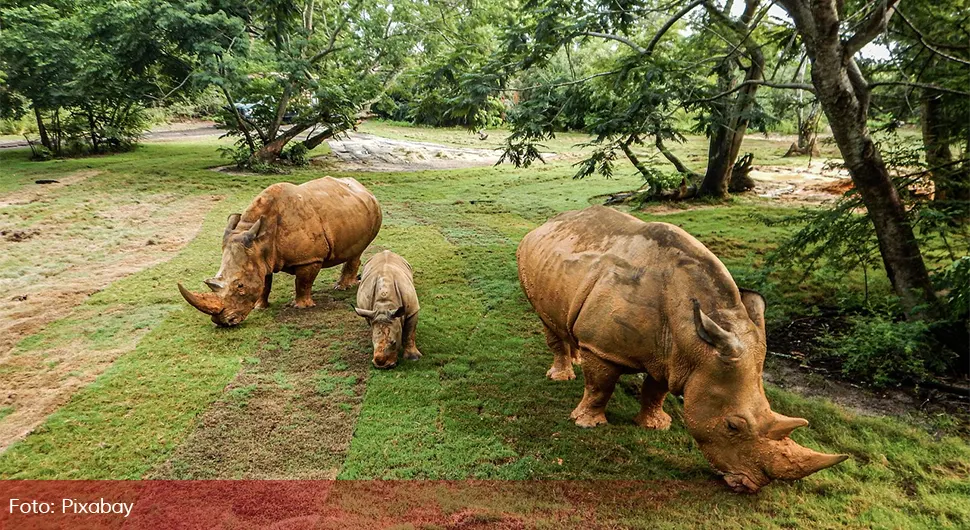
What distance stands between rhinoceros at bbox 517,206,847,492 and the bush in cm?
281

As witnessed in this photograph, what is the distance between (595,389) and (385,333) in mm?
2689

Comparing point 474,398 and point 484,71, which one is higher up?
point 484,71

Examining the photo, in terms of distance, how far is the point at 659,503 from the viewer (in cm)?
418

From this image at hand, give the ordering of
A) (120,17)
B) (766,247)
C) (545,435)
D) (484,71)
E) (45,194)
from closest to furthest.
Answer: (545,435) < (484,71) < (766,247) < (45,194) < (120,17)

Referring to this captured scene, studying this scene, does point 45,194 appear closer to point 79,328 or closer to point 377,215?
point 79,328

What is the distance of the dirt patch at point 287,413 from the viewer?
15.8ft

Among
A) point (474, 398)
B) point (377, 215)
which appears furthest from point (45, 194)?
point (474, 398)

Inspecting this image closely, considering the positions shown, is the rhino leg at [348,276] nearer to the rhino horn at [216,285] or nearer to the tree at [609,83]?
the rhino horn at [216,285]

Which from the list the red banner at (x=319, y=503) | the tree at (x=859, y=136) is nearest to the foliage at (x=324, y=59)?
the tree at (x=859, y=136)

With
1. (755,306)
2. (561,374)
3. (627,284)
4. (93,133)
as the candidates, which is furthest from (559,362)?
(93,133)

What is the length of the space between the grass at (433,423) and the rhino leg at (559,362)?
201 millimetres

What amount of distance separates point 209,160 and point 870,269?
72.9 feet

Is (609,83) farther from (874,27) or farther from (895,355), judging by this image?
(895,355)

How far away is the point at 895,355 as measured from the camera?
619cm
